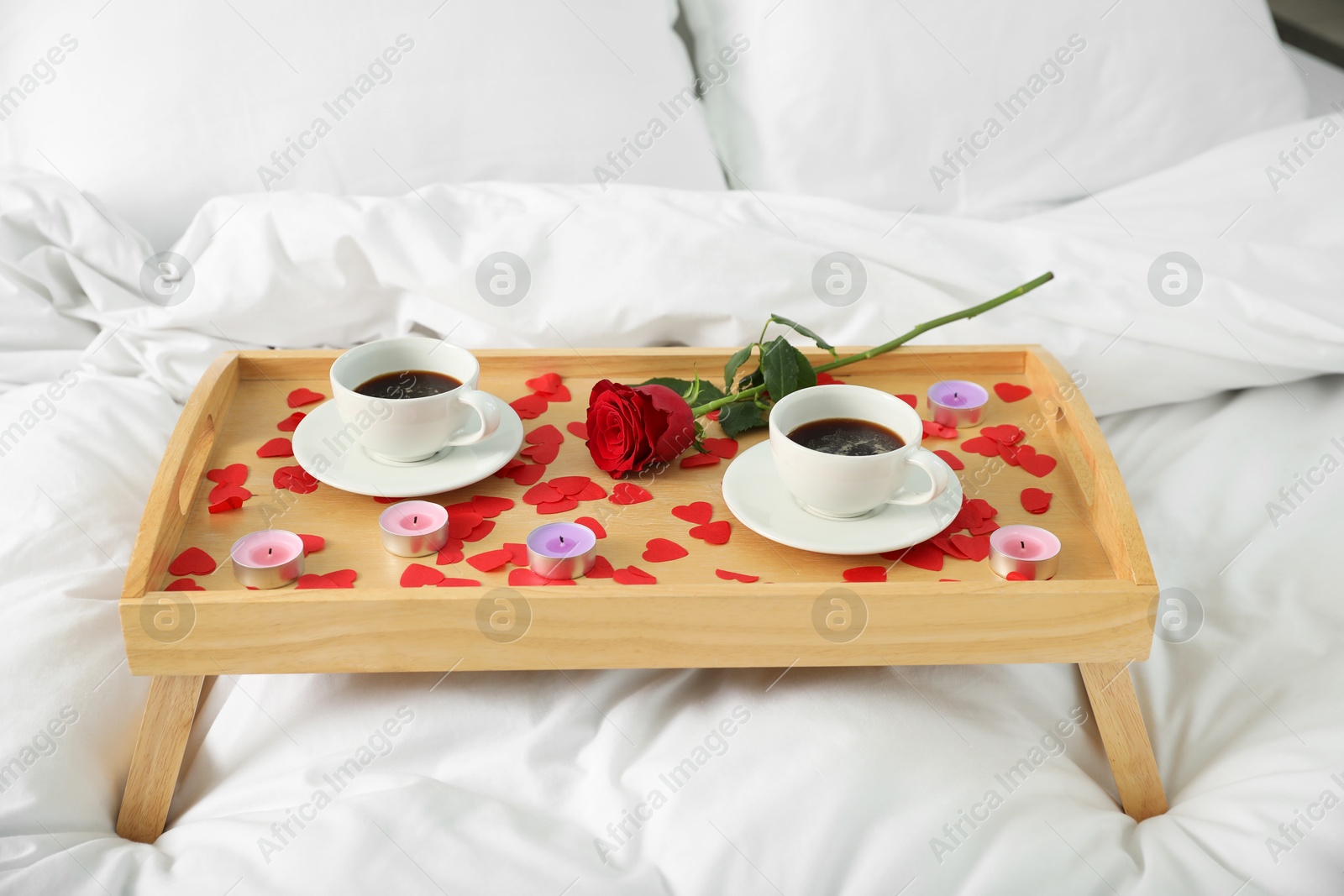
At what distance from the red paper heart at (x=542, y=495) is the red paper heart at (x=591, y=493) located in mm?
15

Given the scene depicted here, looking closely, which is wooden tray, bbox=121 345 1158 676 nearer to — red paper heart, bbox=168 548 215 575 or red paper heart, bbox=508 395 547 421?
red paper heart, bbox=168 548 215 575

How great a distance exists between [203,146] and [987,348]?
985 millimetres

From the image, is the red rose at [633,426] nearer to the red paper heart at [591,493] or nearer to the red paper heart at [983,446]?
the red paper heart at [591,493]

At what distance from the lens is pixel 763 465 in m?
0.91

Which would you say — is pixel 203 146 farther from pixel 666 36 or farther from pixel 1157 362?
pixel 1157 362

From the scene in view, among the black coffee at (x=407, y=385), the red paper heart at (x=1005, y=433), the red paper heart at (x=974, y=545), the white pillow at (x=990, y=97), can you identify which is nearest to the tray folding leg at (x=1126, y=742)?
the red paper heart at (x=974, y=545)

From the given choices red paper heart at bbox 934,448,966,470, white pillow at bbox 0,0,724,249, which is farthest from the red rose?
white pillow at bbox 0,0,724,249

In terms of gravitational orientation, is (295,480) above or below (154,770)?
above

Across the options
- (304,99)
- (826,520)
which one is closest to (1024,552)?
(826,520)

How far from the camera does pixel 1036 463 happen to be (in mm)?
951

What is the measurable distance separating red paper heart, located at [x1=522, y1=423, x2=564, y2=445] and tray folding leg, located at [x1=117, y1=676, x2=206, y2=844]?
1.15 ft

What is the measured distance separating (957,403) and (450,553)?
496 mm

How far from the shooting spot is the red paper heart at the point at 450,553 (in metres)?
0.82

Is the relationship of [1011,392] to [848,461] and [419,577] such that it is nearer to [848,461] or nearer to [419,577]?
[848,461]
